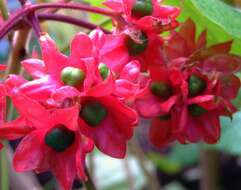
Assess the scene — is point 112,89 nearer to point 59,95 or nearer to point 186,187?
point 59,95

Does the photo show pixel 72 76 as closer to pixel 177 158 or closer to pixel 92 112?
pixel 92 112

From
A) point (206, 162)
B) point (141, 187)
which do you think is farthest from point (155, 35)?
point (141, 187)

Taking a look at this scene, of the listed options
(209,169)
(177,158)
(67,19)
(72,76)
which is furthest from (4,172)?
(177,158)

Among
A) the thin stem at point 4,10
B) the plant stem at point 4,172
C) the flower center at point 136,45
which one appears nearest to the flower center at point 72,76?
the flower center at point 136,45

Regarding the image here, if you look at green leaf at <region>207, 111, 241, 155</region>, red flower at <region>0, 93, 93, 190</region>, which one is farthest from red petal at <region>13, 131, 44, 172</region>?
green leaf at <region>207, 111, 241, 155</region>

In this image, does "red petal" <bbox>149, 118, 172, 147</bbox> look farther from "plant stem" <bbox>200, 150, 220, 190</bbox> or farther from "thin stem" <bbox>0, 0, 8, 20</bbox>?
"plant stem" <bbox>200, 150, 220, 190</bbox>

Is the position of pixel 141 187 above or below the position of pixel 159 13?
below
